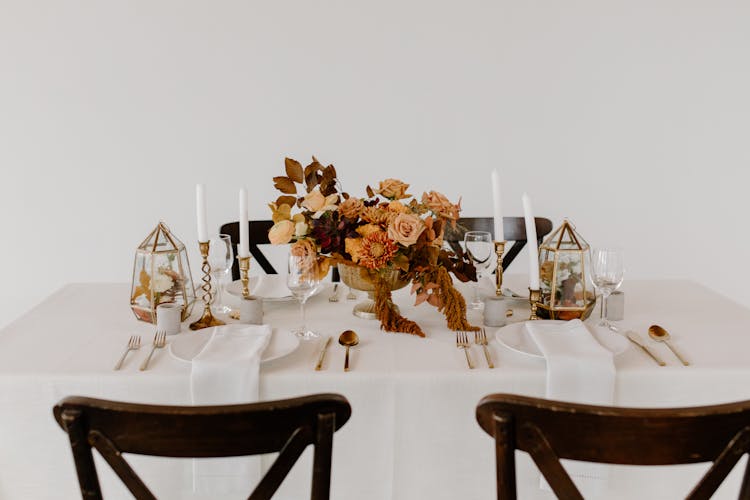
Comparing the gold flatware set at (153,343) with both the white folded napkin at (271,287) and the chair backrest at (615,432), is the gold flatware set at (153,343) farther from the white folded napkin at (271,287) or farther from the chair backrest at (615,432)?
the chair backrest at (615,432)

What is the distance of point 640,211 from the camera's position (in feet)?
11.6

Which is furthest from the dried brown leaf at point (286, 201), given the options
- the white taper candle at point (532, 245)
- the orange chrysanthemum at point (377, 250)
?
the white taper candle at point (532, 245)

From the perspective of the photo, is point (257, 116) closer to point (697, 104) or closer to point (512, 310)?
point (512, 310)

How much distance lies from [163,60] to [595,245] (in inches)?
94.5

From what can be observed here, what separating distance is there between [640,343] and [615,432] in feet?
2.39

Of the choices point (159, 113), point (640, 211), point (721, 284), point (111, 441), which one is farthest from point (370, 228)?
point (721, 284)

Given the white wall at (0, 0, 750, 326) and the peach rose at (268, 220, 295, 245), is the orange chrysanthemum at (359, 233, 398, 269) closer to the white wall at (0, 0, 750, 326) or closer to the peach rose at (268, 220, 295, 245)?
the peach rose at (268, 220, 295, 245)

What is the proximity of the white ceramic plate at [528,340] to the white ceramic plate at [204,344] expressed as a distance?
482 mm

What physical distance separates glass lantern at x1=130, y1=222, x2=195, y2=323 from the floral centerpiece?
1.00 feet

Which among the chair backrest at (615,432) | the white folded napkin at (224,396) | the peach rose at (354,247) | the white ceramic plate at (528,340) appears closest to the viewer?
the chair backrest at (615,432)

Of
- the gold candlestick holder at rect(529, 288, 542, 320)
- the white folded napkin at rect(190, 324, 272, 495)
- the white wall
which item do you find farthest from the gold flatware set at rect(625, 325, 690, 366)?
the white wall

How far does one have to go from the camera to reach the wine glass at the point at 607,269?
5.36 feet

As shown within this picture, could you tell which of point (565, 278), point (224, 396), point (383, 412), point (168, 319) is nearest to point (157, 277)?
point (168, 319)

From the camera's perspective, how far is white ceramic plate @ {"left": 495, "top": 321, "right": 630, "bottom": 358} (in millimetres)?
1489
